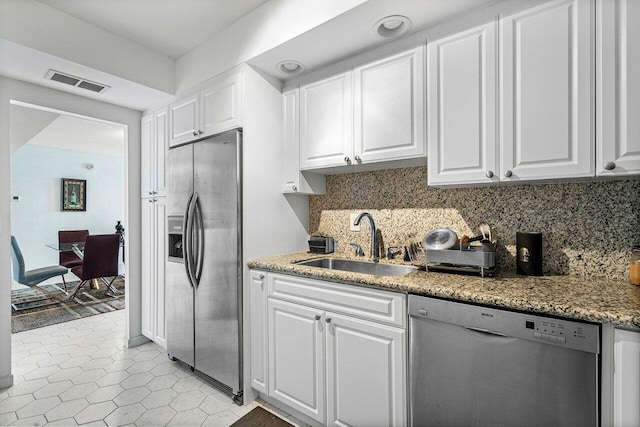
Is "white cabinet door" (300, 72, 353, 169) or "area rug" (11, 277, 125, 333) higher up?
"white cabinet door" (300, 72, 353, 169)

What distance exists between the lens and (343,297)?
1.61m

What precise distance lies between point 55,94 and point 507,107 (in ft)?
10.6

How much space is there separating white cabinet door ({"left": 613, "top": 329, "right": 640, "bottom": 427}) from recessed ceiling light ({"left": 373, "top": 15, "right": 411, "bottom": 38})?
1.63m

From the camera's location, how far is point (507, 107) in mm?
1454

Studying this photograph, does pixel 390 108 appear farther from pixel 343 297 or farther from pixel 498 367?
pixel 498 367

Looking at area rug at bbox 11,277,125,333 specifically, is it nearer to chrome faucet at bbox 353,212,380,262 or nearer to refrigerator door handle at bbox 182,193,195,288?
refrigerator door handle at bbox 182,193,195,288

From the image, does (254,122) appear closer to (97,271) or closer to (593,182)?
(593,182)

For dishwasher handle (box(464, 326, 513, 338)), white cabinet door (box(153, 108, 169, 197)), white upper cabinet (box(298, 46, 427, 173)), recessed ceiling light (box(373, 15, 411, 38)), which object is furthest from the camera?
white cabinet door (box(153, 108, 169, 197))

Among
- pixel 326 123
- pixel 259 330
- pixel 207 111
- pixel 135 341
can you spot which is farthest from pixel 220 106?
pixel 135 341

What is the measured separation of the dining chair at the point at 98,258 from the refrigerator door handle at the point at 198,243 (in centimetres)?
283

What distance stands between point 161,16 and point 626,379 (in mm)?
3011

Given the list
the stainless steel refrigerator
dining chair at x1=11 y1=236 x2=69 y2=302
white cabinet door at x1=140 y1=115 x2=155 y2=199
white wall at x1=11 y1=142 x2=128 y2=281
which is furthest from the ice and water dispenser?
white wall at x1=11 y1=142 x2=128 y2=281

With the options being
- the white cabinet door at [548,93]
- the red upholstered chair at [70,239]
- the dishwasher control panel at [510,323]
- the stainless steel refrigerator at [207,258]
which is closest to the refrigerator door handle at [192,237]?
the stainless steel refrigerator at [207,258]

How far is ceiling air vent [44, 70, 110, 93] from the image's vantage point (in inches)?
88.7
